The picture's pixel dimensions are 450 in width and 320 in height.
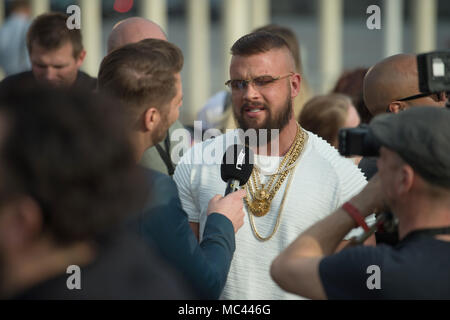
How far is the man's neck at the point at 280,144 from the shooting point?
3.94m

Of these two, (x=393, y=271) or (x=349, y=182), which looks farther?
(x=349, y=182)

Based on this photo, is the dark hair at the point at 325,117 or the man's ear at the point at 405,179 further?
the dark hair at the point at 325,117

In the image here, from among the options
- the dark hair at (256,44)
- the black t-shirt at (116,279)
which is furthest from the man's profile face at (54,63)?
the black t-shirt at (116,279)

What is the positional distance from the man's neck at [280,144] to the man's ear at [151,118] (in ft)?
2.87

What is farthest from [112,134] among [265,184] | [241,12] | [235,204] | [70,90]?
[241,12]

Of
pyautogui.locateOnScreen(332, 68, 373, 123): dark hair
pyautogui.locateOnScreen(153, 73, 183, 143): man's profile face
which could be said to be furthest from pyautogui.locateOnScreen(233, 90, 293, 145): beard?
pyautogui.locateOnScreen(332, 68, 373, 123): dark hair

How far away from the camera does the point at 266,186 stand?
381 centimetres

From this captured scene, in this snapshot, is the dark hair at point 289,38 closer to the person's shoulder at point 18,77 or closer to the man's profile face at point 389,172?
the person's shoulder at point 18,77

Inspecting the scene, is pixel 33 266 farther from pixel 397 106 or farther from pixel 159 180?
pixel 397 106

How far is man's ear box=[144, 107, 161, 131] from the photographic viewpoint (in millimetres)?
3169

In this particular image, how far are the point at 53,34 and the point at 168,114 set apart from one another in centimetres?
283

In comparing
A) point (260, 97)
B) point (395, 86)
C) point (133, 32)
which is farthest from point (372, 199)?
point (133, 32)
